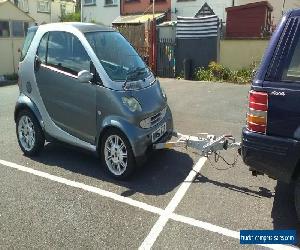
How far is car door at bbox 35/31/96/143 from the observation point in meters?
4.95

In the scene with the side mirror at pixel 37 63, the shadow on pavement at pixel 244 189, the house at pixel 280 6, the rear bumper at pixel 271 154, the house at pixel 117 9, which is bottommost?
the shadow on pavement at pixel 244 189

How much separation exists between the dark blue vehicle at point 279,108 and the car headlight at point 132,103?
5.43 feet

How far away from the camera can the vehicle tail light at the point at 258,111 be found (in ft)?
11.2

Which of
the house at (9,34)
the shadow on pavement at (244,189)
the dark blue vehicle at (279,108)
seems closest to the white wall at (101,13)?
the house at (9,34)

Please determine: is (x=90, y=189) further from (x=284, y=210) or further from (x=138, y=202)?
(x=284, y=210)

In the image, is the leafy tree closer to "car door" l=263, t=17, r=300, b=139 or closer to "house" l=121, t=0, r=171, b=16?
"house" l=121, t=0, r=171, b=16

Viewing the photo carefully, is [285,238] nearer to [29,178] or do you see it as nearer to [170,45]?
[29,178]

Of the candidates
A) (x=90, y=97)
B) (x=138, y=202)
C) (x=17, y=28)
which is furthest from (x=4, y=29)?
(x=138, y=202)

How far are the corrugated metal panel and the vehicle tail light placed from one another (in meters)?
11.7

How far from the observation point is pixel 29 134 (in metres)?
5.74

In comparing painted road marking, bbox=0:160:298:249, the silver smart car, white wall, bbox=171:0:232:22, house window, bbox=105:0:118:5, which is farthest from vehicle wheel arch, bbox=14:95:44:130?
house window, bbox=105:0:118:5

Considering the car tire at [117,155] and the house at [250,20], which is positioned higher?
the house at [250,20]

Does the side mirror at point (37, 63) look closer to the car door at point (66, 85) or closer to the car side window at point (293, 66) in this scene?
the car door at point (66, 85)

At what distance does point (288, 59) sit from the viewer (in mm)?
3322
